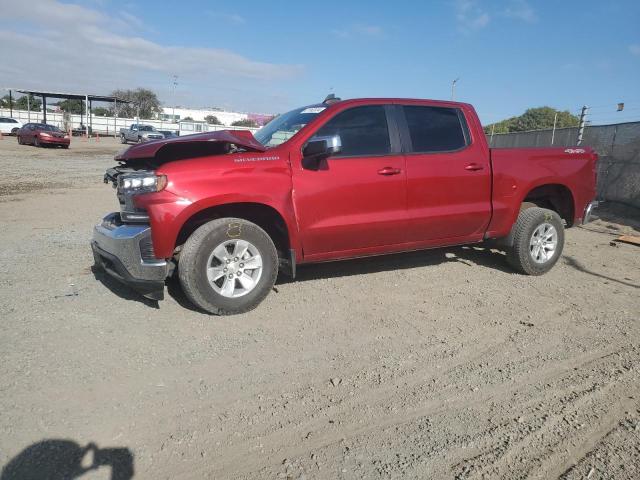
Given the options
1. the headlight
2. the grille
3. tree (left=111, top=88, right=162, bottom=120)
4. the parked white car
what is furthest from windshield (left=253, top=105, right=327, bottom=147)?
tree (left=111, top=88, right=162, bottom=120)

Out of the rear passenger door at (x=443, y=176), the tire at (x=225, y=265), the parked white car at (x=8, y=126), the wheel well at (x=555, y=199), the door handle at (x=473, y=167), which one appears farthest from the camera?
the parked white car at (x=8, y=126)

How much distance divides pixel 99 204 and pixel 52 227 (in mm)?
2534

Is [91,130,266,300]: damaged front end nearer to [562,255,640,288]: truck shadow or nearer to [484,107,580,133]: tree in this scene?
[562,255,640,288]: truck shadow

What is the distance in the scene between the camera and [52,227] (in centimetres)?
762

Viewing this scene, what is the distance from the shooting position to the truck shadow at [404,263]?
562 centimetres

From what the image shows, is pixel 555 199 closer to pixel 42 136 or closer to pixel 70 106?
pixel 42 136

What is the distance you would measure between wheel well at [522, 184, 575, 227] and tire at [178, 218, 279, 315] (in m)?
3.40

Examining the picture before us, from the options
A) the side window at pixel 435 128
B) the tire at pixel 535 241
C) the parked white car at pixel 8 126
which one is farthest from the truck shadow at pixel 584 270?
the parked white car at pixel 8 126

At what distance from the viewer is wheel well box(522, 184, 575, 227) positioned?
5894mm

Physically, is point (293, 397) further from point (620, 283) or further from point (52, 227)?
point (52, 227)

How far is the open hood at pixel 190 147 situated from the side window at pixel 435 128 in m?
1.64

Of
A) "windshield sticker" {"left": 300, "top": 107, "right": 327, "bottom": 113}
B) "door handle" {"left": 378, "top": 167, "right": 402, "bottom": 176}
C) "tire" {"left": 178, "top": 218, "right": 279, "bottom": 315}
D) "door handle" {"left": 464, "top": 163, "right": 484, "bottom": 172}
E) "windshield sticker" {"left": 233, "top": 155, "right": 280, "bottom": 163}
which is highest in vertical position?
"windshield sticker" {"left": 300, "top": 107, "right": 327, "bottom": 113}

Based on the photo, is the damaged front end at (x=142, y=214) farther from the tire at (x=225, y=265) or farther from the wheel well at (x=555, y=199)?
the wheel well at (x=555, y=199)

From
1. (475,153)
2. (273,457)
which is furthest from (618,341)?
(273,457)
